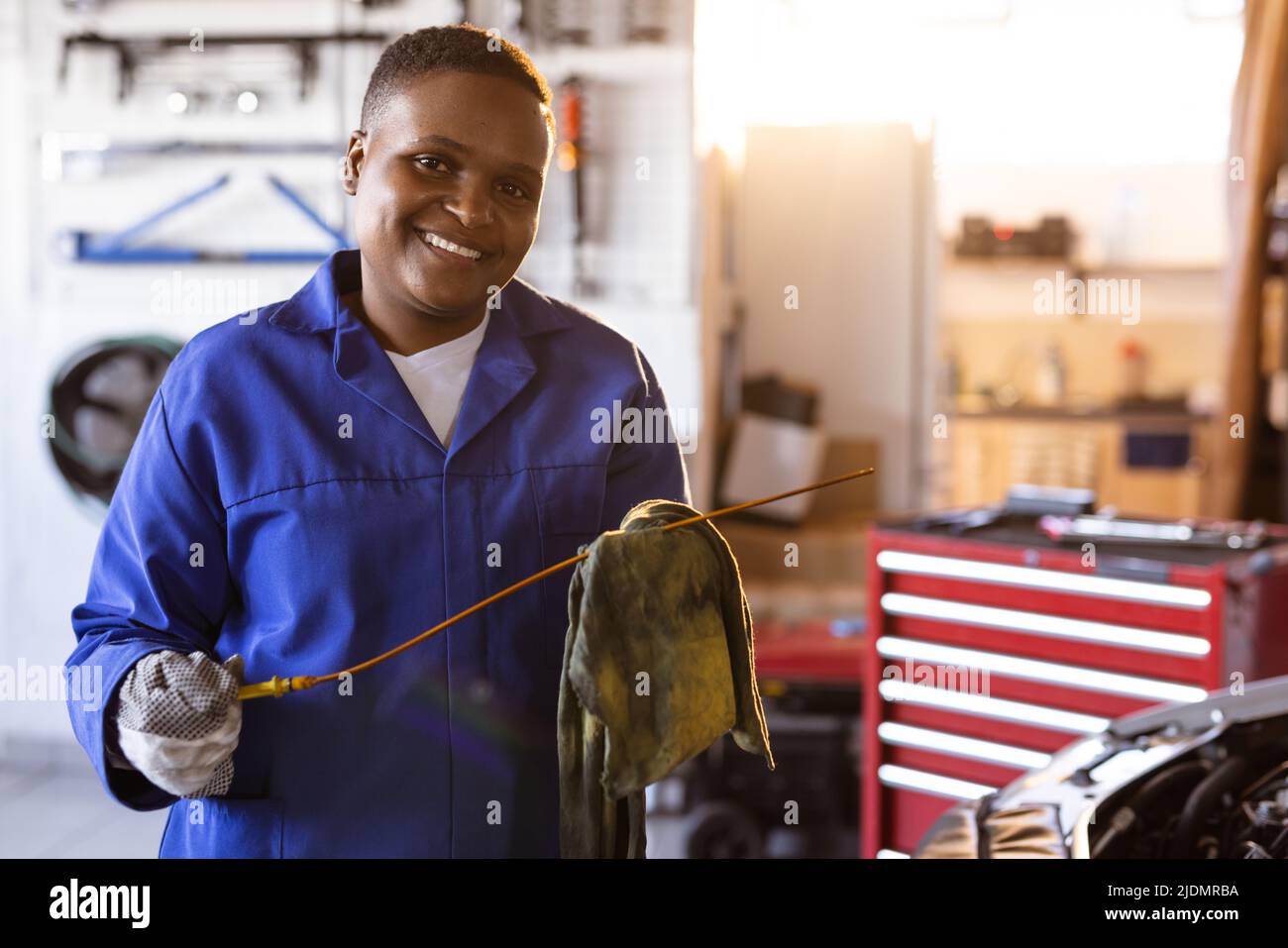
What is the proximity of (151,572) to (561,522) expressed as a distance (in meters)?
0.36

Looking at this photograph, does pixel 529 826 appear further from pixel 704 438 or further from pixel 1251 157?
pixel 1251 157

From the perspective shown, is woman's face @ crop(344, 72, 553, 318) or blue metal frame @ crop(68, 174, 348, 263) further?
blue metal frame @ crop(68, 174, 348, 263)

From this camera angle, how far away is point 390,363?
1134 millimetres

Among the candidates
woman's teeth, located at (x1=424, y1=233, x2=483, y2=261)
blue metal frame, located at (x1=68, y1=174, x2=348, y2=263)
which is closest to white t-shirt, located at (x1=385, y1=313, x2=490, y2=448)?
woman's teeth, located at (x1=424, y1=233, x2=483, y2=261)

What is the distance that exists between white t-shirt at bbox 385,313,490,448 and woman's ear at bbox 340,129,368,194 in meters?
0.16

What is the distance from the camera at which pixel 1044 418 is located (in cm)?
567

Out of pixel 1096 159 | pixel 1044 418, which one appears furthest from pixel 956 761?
pixel 1096 159

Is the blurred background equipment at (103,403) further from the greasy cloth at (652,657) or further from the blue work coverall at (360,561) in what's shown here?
the greasy cloth at (652,657)

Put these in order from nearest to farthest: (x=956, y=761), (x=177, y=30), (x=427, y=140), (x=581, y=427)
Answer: (x=427, y=140) → (x=581, y=427) → (x=956, y=761) → (x=177, y=30)

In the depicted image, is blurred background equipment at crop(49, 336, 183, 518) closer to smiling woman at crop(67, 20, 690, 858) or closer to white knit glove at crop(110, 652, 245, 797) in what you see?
smiling woman at crop(67, 20, 690, 858)

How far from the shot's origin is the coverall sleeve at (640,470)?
1185 mm

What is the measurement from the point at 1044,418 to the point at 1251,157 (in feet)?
5.99

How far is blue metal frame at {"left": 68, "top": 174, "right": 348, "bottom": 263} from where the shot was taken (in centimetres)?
332

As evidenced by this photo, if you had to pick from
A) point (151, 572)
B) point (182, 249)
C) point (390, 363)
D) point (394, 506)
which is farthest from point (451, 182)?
point (182, 249)
